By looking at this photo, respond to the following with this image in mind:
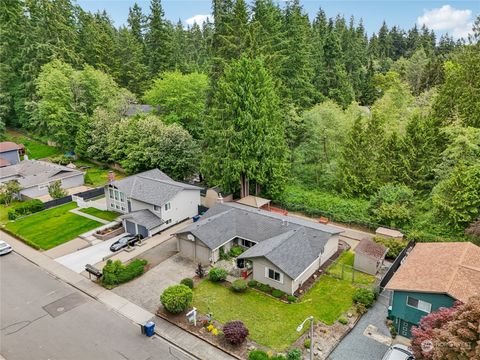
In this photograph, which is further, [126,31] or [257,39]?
[126,31]

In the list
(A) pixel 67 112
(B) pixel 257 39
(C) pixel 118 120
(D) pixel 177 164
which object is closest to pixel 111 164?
(C) pixel 118 120

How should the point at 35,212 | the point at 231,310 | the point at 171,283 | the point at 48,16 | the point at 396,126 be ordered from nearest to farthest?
the point at 231,310, the point at 171,283, the point at 35,212, the point at 396,126, the point at 48,16

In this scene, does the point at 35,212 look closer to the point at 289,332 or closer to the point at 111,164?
the point at 111,164

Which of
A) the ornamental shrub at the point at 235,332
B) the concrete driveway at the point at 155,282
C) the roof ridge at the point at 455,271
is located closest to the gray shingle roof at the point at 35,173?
the concrete driveway at the point at 155,282

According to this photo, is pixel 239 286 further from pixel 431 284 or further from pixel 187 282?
pixel 431 284

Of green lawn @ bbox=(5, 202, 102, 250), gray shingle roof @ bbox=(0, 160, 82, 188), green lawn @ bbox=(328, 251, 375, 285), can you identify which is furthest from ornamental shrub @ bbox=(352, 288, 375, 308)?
gray shingle roof @ bbox=(0, 160, 82, 188)

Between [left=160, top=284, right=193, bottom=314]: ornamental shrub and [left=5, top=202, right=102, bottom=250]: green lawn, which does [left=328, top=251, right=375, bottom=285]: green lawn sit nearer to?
[left=160, top=284, right=193, bottom=314]: ornamental shrub

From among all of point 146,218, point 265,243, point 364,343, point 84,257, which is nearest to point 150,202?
point 146,218

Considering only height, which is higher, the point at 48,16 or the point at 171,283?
the point at 48,16
